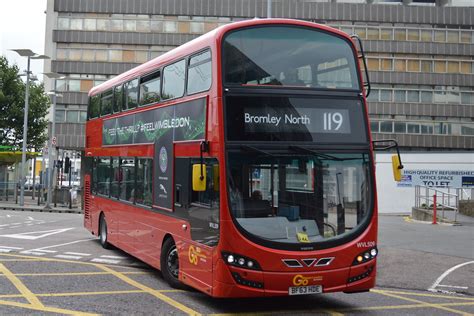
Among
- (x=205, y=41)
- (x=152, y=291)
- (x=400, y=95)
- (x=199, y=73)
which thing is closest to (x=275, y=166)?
(x=199, y=73)

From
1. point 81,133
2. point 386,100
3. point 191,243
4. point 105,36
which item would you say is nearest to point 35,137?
point 81,133

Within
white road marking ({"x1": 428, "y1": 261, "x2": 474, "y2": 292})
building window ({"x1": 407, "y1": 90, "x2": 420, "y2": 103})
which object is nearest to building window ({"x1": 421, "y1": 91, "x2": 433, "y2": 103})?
building window ({"x1": 407, "y1": 90, "x2": 420, "y2": 103})

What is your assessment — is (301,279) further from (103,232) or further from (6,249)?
(6,249)

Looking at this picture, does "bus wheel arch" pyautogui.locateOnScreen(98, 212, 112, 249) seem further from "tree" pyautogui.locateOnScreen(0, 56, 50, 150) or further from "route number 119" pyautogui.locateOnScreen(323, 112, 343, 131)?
"tree" pyautogui.locateOnScreen(0, 56, 50, 150)

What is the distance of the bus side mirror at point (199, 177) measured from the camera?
24.1 ft

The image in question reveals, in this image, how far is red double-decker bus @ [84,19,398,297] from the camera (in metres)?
7.17

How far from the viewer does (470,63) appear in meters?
53.9

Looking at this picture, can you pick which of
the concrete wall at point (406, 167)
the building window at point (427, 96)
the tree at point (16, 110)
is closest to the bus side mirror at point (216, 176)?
the concrete wall at point (406, 167)

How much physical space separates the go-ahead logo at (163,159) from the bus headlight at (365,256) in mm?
3412

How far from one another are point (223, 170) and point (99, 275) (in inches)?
168

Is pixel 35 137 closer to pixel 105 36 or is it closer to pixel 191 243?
pixel 105 36

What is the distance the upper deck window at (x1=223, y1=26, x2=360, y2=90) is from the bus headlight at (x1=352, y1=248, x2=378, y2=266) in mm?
2233

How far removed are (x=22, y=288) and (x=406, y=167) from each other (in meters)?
29.7

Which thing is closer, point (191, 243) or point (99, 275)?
point (191, 243)
